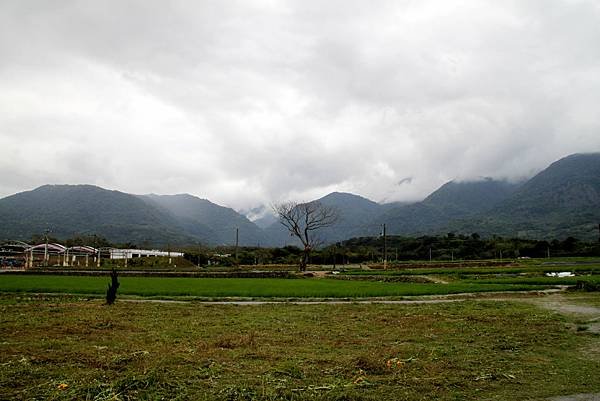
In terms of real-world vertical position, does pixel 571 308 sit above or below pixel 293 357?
below

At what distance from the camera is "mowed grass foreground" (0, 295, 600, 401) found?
26.3 feet

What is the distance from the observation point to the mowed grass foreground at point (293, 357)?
8.01m

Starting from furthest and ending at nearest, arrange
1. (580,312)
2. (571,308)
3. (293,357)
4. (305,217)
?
(305,217)
(571,308)
(580,312)
(293,357)

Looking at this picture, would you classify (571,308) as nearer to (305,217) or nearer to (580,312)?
(580,312)

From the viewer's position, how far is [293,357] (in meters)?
10.8

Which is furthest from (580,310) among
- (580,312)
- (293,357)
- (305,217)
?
(305,217)

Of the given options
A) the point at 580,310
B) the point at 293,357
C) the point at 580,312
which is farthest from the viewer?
the point at 580,310

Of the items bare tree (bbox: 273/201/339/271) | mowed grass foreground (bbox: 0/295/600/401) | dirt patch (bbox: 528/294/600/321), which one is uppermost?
bare tree (bbox: 273/201/339/271)

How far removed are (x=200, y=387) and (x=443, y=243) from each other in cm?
11590

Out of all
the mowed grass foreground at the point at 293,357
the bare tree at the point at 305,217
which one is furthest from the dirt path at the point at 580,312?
the bare tree at the point at 305,217

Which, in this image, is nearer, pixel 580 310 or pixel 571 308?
pixel 580 310

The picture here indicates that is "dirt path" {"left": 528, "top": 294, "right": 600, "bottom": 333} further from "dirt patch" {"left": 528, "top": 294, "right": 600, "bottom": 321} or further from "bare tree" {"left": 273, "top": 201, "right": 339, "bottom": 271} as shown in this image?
"bare tree" {"left": 273, "top": 201, "right": 339, "bottom": 271}

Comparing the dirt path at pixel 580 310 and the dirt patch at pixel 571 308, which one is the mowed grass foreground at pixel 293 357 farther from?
the dirt patch at pixel 571 308

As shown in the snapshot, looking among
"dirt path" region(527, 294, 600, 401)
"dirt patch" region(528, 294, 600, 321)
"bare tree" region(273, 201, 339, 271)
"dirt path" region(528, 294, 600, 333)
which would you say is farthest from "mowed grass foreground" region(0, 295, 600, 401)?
"bare tree" region(273, 201, 339, 271)
